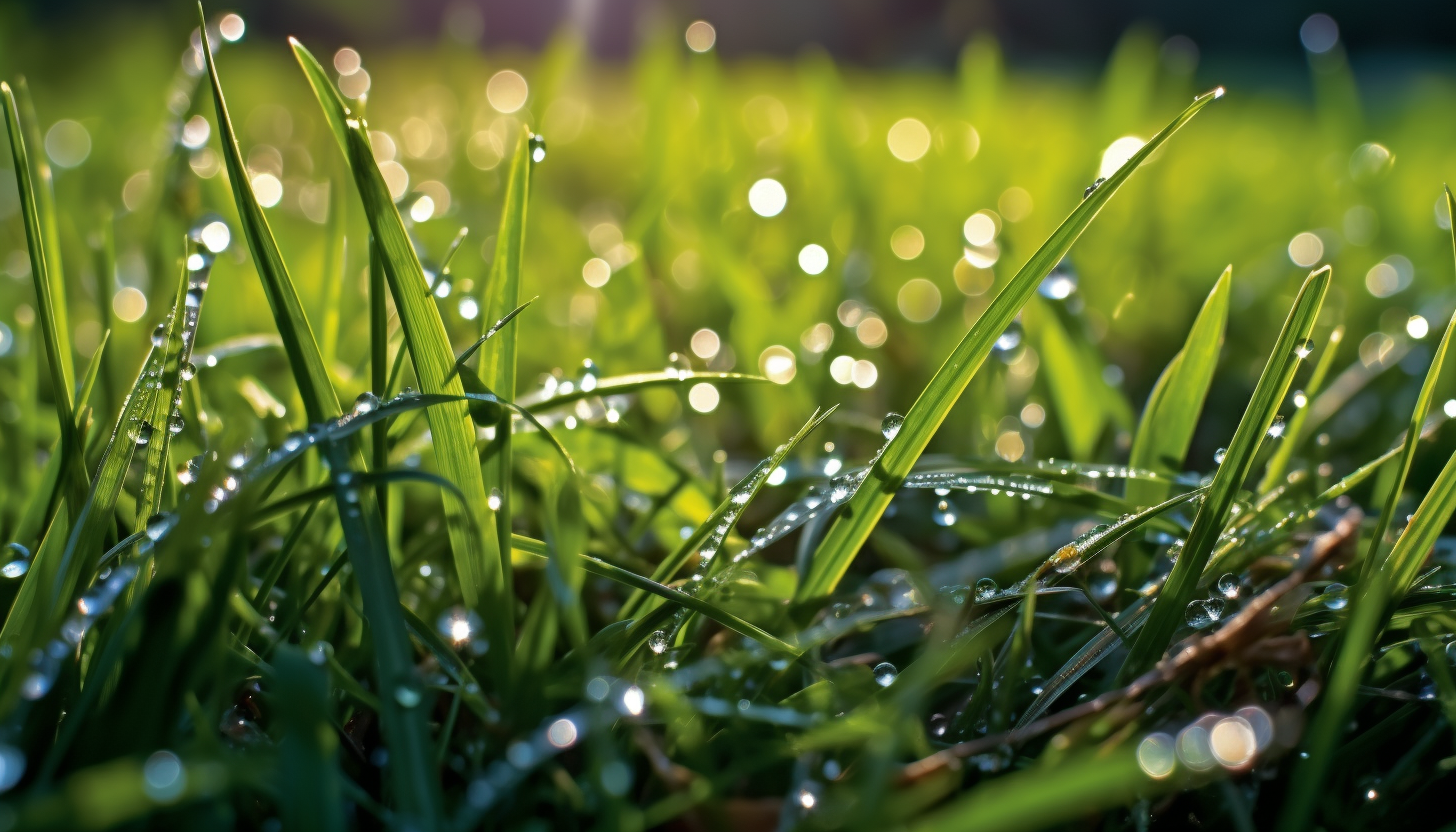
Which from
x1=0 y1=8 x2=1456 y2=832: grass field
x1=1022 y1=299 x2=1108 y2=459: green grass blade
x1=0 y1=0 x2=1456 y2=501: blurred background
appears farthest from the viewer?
x1=0 y1=0 x2=1456 y2=501: blurred background

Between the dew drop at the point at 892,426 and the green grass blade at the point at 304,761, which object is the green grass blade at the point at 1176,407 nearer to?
the dew drop at the point at 892,426

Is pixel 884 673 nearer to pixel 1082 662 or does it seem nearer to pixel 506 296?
pixel 1082 662

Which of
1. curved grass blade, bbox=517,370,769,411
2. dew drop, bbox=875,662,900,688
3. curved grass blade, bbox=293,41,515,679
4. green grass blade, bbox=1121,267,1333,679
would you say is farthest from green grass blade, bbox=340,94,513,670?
green grass blade, bbox=1121,267,1333,679

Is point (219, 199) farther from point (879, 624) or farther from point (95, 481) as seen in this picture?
point (879, 624)

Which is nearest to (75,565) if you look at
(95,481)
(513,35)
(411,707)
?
(95,481)

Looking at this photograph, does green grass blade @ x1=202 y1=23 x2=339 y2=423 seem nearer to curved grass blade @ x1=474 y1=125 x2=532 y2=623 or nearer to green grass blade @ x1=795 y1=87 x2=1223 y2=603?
curved grass blade @ x1=474 y1=125 x2=532 y2=623

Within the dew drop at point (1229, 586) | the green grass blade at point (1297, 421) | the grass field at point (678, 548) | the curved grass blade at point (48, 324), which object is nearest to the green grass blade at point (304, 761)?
the grass field at point (678, 548)

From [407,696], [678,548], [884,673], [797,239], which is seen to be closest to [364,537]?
[407,696]
